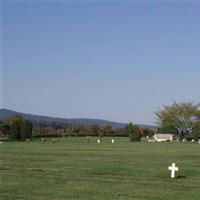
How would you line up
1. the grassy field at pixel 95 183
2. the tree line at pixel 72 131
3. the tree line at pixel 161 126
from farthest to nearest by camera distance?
the tree line at pixel 161 126 < the tree line at pixel 72 131 < the grassy field at pixel 95 183

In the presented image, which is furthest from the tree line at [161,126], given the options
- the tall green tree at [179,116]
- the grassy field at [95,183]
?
the grassy field at [95,183]

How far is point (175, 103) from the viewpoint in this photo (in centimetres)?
13225

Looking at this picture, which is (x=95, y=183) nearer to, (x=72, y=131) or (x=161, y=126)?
(x=161, y=126)

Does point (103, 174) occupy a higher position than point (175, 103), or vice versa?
point (175, 103)

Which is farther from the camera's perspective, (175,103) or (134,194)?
(175,103)

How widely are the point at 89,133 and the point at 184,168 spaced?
11595 centimetres

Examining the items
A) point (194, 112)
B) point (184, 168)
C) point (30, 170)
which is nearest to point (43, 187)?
point (30, 170)

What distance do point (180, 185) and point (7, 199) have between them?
738 cm

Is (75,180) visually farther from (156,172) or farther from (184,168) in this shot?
(184,168)

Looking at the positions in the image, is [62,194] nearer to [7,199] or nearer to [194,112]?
[7,199]

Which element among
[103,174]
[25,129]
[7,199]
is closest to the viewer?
[7,199]

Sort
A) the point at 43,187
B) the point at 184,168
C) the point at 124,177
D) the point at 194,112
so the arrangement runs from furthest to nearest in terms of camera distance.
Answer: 1. the point at 194,112
2. the point at 184,168
3. the point at 124,177
4. the point at 43,187

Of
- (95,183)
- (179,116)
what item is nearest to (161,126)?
(179,116)

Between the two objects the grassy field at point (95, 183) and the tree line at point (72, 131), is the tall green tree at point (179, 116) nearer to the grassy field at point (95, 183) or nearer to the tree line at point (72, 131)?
the tree line at point (72, 131)
